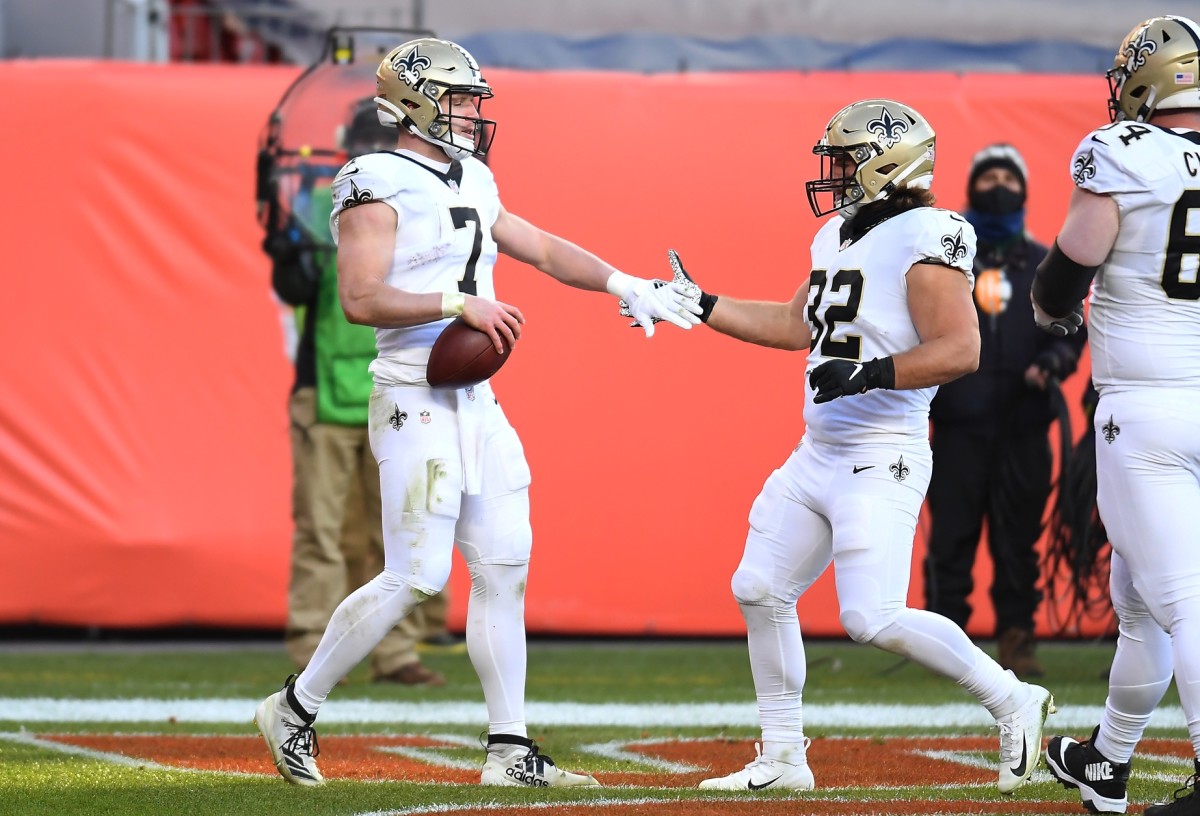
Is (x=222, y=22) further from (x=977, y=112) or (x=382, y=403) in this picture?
Answer: (x=382, y=403)

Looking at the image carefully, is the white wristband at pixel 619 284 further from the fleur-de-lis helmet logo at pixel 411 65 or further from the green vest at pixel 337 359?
the green vest at pixel 337 359

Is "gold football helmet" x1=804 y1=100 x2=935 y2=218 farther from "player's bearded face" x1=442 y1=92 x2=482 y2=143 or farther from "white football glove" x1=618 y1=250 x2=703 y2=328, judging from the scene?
"player's bearded face" x1=442 y1=92 x2=482 y2=143

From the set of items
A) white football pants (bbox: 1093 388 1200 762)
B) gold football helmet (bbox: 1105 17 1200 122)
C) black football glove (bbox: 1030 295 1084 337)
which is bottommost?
white football pants (bbox: 1093 388 1200 762)

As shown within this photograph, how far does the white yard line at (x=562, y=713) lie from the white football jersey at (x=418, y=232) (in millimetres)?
2020

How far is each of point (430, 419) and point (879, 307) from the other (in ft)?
3.76

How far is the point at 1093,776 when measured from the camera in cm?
415

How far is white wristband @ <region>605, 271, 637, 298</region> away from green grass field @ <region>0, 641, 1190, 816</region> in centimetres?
130

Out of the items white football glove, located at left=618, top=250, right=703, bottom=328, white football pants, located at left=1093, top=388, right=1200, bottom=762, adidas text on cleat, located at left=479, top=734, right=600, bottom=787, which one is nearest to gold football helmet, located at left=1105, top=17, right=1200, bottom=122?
white football pants, located at left=1093, top=388, right=1200, bottom=762

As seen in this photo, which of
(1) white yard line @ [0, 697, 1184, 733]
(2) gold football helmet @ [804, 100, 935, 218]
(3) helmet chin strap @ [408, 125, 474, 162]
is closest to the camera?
(2) gold football helmet @ [804, 100, 935, 218]

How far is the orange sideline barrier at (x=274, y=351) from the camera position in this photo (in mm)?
8664

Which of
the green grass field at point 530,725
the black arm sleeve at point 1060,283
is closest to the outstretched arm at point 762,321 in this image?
the black arm sleeve at point 1060,283

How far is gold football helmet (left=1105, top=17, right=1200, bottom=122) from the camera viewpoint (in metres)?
4.02

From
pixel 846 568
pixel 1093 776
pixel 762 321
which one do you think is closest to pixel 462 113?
pixel 762 321

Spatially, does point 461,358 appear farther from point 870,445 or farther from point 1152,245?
point 1152,245
